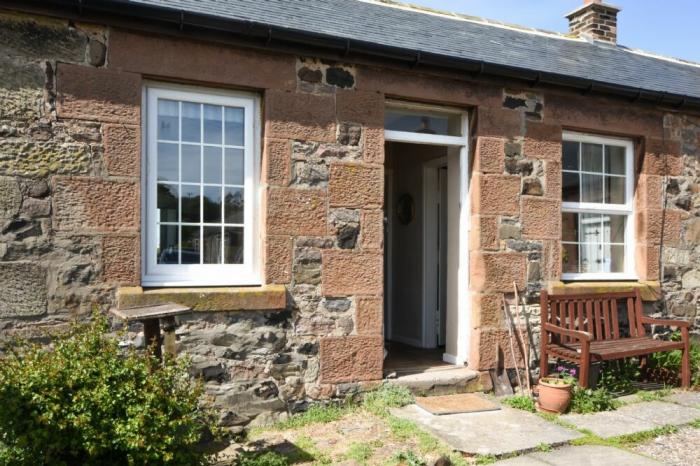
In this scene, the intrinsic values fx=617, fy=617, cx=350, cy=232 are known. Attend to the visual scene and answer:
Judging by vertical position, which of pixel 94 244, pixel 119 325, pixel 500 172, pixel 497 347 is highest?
pixel 500 172

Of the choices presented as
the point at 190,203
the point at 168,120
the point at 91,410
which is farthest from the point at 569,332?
the point at 91,410

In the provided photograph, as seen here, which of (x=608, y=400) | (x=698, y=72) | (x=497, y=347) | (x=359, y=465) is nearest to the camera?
(x=359, y=465)

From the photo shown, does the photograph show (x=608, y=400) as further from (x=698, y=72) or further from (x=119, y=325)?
(x=698, y=72)

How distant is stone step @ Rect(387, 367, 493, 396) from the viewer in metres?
5.88

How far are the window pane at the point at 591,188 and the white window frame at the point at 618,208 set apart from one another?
0.07 m

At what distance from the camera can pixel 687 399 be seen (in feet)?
20.2

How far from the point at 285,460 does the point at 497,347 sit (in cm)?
281

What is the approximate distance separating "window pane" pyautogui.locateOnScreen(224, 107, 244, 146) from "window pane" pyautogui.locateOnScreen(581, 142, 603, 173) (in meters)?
3.99

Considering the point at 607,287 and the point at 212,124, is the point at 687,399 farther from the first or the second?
the point at 212,124

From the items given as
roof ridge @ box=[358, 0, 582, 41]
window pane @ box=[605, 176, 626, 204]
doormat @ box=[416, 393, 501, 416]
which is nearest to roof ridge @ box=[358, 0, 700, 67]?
roof ridge @ box=[358, 0, 582, 41]

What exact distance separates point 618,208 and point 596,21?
3278 mm

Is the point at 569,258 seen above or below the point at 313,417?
above

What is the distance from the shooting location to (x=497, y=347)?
20.6ft

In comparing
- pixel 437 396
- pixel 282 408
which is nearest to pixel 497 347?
pixel 437 396
